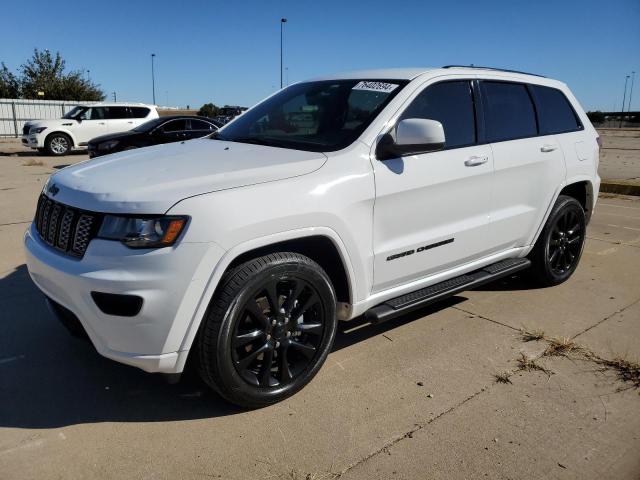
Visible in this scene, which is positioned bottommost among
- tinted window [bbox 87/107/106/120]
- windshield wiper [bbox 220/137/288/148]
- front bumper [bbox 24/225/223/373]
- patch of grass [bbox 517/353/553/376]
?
patch of grass [bbox 517/353/553/376]

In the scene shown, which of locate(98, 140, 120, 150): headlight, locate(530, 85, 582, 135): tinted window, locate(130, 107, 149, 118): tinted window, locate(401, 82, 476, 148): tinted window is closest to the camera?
locate(401, 82, 476, 148): tinted window

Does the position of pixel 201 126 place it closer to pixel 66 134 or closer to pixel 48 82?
pixel 66 134

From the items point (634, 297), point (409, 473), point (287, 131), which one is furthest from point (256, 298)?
point (634, 297)

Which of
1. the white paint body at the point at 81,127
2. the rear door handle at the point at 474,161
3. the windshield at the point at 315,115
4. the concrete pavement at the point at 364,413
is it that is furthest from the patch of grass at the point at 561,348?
the white paint body at the point at 81,127

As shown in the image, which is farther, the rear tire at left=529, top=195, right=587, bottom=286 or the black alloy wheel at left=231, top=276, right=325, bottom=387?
the rear tire at left=529, top=195, right=587, bottom=286

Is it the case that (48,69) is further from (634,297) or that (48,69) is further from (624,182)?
(634,297)

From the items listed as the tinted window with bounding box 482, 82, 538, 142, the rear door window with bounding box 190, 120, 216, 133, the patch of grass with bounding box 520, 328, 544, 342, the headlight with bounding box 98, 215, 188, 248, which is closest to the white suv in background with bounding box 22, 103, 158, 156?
the rear door window with bounding box 190, 120, 216, 133

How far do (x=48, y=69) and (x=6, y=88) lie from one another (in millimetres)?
3564

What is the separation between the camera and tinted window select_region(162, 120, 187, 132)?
13008 mm

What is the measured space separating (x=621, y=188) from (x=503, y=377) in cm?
859

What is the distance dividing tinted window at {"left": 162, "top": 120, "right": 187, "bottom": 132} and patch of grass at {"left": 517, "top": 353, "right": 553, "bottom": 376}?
11.3 metres

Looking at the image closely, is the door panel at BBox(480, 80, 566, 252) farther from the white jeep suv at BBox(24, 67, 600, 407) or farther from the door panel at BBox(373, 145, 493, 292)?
the door panel at BBox(373, 145, 493, 292)

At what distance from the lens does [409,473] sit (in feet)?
7.84

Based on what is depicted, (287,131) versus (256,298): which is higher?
(287,131)
